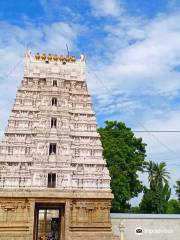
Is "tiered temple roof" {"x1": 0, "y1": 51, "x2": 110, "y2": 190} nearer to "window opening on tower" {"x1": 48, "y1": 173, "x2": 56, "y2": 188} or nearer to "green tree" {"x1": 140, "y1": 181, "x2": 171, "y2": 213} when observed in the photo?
"window opening on tower" {"x1": 48, "y1": 173, "x2": 56, "y2": 188}

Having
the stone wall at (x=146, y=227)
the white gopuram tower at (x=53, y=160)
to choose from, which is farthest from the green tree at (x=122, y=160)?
the white gopuram tower at (x=53, y=160)

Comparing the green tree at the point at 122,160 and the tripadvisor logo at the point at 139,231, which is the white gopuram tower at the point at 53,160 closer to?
the tripadvisor logo at the point at 139,231

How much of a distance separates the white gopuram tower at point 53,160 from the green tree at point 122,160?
45.9ft

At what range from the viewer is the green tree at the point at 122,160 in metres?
39.7

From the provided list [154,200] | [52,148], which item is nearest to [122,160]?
[154,200]

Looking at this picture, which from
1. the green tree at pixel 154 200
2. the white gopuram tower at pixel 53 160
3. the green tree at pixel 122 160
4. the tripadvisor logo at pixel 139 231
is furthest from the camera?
the green tree at pixel 154 200

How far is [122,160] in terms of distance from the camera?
1625 inches

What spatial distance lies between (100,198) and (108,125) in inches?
848

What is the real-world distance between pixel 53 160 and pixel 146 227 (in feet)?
31.0

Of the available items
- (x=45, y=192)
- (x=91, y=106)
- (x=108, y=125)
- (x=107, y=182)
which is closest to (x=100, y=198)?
(x=107, y=182)

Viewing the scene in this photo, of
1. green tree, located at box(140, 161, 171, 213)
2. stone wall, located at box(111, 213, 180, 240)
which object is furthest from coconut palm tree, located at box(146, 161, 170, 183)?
stone wall, located at box(111, 213, 180, 240)

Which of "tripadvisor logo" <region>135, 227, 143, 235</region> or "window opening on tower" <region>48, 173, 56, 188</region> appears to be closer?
"window opening on tower" <region>48, 173, 56, 188</region>

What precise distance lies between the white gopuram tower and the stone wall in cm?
260

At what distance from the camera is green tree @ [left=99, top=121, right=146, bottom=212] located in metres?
39.7
